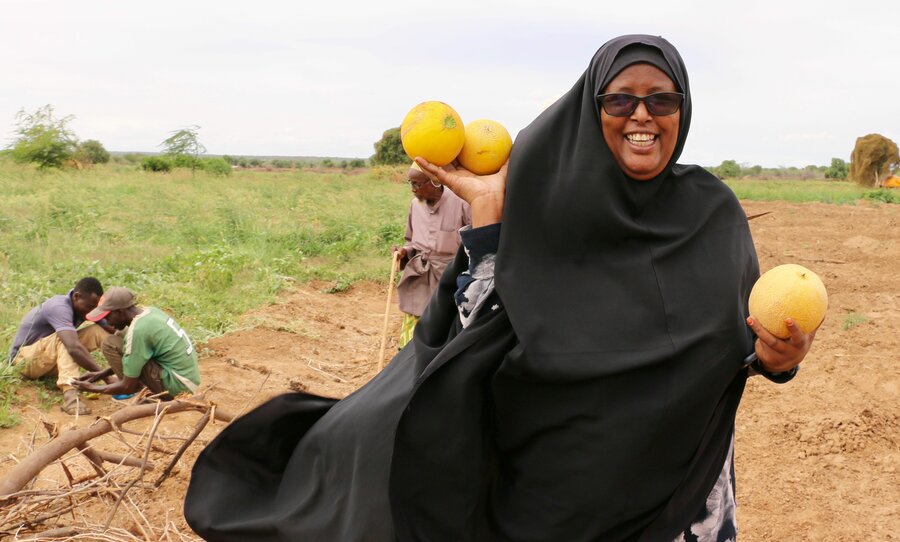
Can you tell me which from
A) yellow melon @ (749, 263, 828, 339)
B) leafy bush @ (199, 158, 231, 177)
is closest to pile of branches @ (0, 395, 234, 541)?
yellow melon @ (749, 263, 828, 339)

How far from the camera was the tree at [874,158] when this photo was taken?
26.8m

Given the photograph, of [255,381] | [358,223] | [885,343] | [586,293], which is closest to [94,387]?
[255,381]

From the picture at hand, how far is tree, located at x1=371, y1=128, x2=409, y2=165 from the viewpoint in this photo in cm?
3922

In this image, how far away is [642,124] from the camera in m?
1.79

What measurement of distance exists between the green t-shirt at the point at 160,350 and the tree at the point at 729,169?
1723 inches

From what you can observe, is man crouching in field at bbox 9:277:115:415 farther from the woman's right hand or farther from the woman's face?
the woman's face

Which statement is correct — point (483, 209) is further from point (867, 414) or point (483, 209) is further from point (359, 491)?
Result: point (867, 414)

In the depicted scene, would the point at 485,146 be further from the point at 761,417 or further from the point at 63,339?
the point at 63,339

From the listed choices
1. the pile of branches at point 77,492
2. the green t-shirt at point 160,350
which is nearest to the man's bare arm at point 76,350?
the green t-shirt at point 160,350

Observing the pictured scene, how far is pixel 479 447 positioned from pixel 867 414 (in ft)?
13.3

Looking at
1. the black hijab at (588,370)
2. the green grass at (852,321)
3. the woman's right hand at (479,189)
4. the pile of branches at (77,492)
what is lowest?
the green grass at (852,321)

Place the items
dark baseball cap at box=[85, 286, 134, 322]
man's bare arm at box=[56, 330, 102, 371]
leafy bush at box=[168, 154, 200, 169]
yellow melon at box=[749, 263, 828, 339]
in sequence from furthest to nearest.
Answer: leafy bush at box=[168, 154, 200, 169] < man's bare arm at box=[56, 330, 102, 371] < dark baseball cap at box=[85, 286, 134, 322] < yellow melon at box=[749, 263, 828, 339]

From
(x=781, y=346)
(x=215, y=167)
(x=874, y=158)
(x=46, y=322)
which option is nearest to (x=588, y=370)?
(x=781, y=346)

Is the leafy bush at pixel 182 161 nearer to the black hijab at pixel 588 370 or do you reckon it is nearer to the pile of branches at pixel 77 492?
the pile of branches at pixel 77 492
